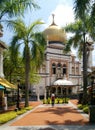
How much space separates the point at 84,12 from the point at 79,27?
17.8 metres

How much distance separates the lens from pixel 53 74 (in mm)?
80438

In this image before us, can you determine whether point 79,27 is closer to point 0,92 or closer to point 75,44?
point 75,44

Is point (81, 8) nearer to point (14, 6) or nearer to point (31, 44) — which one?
point (14, 6)

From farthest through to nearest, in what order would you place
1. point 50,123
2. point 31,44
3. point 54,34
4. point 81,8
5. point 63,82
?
point 54,34, point 63,82, point 31,44, point 81,8, point 50,123

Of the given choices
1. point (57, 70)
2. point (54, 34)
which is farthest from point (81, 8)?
point (54, 34)

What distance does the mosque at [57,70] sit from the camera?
77.6 meters

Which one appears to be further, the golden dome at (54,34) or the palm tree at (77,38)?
the golden dome at (54,34)

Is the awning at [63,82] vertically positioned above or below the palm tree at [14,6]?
below

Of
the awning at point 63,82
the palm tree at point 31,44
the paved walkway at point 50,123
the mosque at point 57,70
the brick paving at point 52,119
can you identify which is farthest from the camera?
the mosque at point 57,70

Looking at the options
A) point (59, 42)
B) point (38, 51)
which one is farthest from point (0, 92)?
point (59, 42)

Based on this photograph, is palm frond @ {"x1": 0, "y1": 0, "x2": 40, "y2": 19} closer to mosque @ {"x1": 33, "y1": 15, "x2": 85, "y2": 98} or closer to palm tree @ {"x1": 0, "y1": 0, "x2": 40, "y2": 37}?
palm tree @ {"x1": 0, "y1": 0, "x2": 40, "y2": 37}

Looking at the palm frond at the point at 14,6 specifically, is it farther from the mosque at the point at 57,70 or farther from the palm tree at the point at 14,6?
the mosque at the point at 57,70

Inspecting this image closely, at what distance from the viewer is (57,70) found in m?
81.2

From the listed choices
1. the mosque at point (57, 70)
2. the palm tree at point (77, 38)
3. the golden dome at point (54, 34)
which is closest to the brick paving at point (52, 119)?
the palm tree at point (77, 38)
